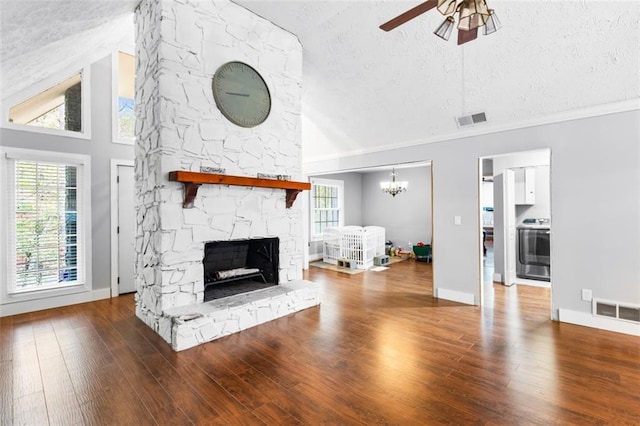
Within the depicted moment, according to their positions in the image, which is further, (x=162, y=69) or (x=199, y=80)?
(x=199, y=80)

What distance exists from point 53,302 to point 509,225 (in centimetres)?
736

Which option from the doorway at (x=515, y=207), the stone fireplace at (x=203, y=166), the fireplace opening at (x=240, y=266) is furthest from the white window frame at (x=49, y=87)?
the doorway at (x=515, y=207)

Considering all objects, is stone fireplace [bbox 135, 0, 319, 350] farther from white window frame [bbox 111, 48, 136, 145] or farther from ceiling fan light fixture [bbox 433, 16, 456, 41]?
ceiling fan light fixture [bbox 433, 16, 456, 41]

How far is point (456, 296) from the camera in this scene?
4582mm

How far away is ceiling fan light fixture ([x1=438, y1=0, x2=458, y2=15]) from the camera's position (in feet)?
6.18

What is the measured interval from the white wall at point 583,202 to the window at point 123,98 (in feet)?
17.2

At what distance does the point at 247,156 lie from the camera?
3.86m

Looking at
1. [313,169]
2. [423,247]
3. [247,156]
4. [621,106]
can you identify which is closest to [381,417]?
[247,156]

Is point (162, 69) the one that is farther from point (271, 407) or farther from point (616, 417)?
point (616, 417)

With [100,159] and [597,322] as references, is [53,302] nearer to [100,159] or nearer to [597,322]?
[100,159]

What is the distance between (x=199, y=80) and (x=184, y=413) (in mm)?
3182

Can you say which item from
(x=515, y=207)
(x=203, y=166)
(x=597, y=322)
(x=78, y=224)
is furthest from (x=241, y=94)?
(x=515, y=207)

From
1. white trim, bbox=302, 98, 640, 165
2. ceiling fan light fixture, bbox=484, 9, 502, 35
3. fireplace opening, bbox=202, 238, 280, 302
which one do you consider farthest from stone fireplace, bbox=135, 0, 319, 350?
ceiling fan light fixture, bbox=484, 9, 502, 35

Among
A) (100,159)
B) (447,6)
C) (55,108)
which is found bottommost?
(100,159)
